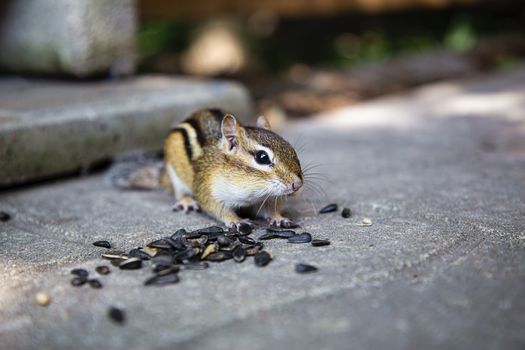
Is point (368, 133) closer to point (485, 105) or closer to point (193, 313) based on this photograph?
point (485, 105)

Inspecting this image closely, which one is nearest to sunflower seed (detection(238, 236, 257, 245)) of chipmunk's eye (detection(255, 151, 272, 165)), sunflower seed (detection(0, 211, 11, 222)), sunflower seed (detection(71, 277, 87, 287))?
chipmunk's eye (detection(255, 151, 272, 165))

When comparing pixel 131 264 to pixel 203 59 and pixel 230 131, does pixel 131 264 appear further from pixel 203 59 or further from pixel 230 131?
pixel 203 59

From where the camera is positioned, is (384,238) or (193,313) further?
(384,238)

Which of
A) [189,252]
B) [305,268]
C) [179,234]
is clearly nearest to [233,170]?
[179,234]

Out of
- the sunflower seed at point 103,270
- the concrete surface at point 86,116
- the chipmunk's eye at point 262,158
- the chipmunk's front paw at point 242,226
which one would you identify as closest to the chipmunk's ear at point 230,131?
the chipmunk's eye at point 262,158

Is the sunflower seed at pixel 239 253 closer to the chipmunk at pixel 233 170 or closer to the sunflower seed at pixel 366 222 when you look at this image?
the chipmunk at pixel 233 170

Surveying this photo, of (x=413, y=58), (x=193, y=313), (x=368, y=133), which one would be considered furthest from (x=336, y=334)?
(x=413, y=58)
